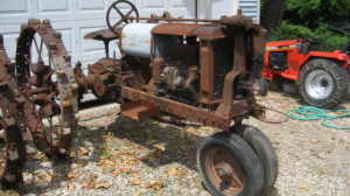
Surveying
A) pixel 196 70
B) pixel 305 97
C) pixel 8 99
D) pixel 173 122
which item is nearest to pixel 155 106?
pixel 173 122

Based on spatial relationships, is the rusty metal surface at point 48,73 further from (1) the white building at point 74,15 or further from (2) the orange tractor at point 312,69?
(2) the orange tractor at point 312,69

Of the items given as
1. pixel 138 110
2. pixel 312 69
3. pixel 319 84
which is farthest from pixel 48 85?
pixel 319 84

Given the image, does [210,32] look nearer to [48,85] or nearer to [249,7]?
[48,85]

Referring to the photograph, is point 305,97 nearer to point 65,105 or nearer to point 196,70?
point 196,70

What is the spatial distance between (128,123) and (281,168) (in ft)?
7.46

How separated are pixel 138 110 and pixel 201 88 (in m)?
0.99

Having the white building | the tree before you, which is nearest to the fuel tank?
the white building

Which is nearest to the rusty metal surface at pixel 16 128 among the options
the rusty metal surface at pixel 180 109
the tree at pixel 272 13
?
the rusty metal surface at pixel 180 109

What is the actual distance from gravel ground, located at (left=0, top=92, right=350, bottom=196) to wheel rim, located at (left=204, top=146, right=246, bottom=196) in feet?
0.72

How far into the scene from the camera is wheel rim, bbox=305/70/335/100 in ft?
20.8

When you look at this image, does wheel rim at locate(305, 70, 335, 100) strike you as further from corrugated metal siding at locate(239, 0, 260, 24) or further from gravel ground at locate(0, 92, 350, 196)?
corrugated metal siding at locate(239, 0, 260, 24)

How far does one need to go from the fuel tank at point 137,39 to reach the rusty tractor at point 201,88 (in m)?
0.01

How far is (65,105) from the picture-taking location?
3.40m

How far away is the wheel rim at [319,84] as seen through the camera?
6340 mm
